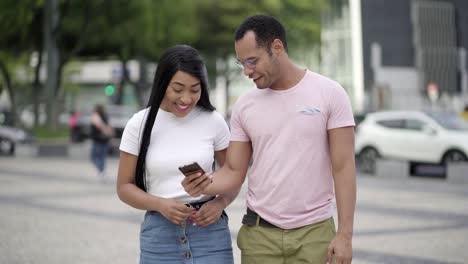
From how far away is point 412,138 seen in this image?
75.3ft

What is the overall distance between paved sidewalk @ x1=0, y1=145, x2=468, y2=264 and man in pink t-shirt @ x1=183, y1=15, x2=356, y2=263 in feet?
16.1

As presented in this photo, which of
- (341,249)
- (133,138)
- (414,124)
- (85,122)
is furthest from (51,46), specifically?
(341,249)

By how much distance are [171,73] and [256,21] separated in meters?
0.43

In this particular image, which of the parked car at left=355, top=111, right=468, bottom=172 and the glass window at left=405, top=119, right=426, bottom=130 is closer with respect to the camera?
the parked car at left=355, top=111, right=468, bottom=172

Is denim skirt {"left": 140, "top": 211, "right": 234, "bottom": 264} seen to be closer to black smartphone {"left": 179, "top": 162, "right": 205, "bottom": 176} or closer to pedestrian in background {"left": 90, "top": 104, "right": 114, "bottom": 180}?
black smartphone {"left": 179, "top": 162, "right": 205, "bottom": 176}

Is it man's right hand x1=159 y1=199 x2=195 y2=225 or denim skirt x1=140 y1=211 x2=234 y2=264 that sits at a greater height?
man's right hand x1=159 y1=199 x2=195 y2=225

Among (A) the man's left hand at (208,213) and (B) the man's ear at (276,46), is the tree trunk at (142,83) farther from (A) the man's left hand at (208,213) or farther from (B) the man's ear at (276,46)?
(B) the man's ear at (276,46)

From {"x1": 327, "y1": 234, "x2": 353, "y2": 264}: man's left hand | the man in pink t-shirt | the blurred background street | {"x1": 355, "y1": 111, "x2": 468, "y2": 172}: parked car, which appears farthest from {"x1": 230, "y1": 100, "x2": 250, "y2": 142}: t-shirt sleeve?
{"x1": 355, "y1": 111, "x2": 468, "y2": 172}: parked car

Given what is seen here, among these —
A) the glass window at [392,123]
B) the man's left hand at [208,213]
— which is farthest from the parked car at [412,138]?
the man's left hand at [208,213]

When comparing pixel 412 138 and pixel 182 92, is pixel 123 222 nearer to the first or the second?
pixel 182 92

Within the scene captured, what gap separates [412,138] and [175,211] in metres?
19.4

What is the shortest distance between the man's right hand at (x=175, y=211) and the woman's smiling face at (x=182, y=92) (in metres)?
0.40

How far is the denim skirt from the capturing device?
13.9 feet

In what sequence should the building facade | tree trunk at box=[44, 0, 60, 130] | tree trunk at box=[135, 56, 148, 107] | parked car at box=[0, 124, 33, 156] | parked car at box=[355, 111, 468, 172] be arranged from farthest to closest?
the building facade, tree trunk at box=[135, 56, 148, 107], tree trunk at box=[44, 0, 60, 130], parked car at box=[0, 124, 33, 156], parked car at box=[355, 111, 468, 172]
